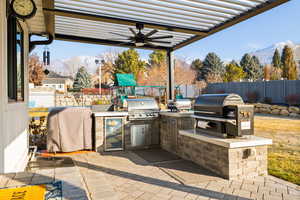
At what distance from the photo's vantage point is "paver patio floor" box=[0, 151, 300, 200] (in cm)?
199

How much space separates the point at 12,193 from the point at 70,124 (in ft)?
11.2

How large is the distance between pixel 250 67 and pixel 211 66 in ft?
17.6

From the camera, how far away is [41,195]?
1688 mm

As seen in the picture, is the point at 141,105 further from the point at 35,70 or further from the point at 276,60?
the point at 276,60

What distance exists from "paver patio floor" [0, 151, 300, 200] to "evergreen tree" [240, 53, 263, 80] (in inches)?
1182

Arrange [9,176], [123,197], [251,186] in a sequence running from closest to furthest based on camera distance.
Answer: [9,176] < [123,197] < [251,186]

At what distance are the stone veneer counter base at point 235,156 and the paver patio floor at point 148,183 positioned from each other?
0.14 metres

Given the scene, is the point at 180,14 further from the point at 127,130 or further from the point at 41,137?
the point at 41,137

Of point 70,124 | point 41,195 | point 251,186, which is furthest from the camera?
point 70,124

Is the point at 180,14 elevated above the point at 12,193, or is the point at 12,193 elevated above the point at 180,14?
the point at 180,14

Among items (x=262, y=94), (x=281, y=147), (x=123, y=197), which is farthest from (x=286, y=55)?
(x=123, y=197)

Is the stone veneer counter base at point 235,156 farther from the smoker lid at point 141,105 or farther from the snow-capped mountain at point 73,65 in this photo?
the snow-capped mountain at point 73,65

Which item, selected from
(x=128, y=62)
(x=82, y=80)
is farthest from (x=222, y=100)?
(x=82, y=80)

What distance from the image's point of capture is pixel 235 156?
324cm
